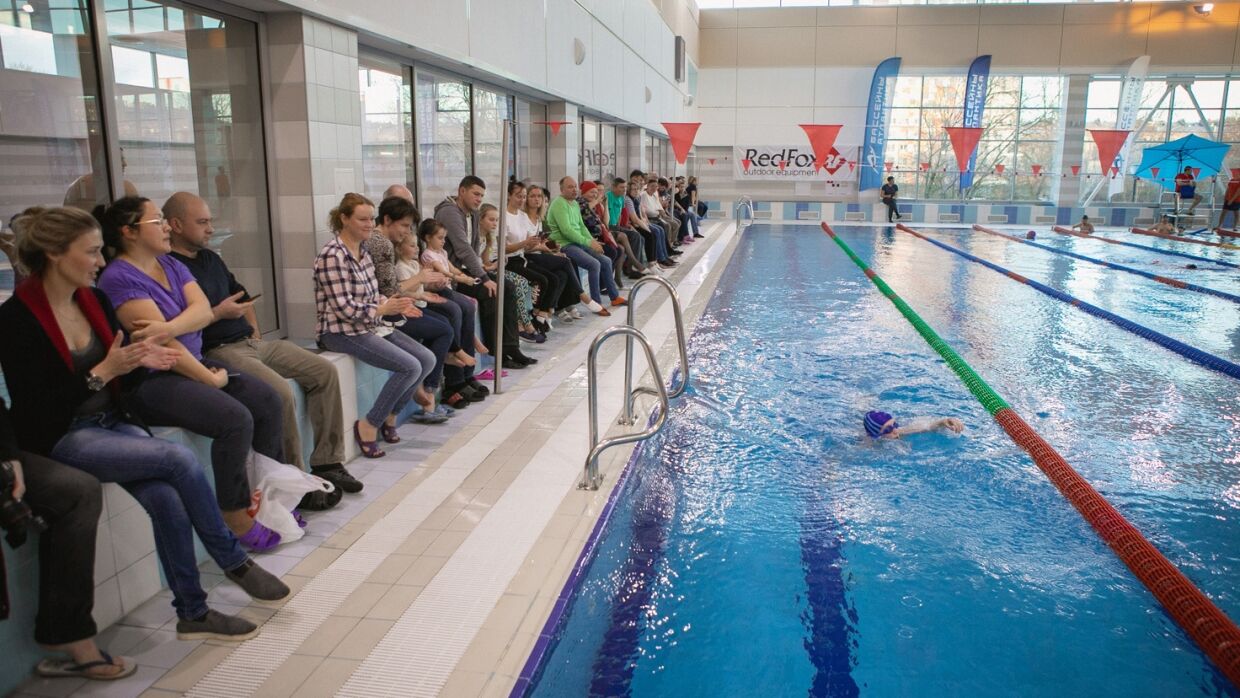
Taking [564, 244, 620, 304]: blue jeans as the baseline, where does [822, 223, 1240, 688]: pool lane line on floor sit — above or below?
below

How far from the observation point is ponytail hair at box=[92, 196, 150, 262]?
2793 mm

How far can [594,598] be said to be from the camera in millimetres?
2973

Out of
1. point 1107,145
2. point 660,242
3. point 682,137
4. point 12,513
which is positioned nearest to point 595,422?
point 12,513

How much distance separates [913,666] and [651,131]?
15.7 m

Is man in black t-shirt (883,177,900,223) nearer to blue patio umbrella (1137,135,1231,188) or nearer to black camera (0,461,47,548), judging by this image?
blue patio umbrella (1137,135,1231,188)

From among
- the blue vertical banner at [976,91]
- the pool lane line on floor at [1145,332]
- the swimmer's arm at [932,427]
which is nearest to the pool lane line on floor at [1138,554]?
the swimmer's arm at [932,427]

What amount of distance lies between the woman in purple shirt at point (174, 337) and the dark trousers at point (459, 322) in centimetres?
188

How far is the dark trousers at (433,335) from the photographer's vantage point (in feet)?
15.1

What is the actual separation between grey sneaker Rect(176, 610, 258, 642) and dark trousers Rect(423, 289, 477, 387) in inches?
96.5

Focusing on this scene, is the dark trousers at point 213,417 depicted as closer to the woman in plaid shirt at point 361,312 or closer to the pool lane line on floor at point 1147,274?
the woman in plaid shirt at point 361,312

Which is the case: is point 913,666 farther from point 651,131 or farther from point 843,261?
point 651,131

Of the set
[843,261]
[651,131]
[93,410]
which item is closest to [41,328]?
[93,410]

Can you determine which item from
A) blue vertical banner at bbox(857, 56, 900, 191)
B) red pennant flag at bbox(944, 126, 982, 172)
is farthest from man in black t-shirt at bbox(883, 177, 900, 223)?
red pennant flag at bbox(944, 126, 982, 172)

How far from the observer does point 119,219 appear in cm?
280
